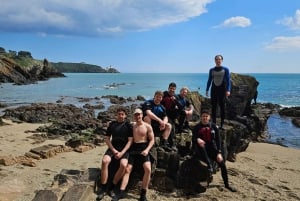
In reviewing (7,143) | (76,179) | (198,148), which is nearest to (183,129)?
(198,148)

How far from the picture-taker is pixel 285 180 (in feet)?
38.0

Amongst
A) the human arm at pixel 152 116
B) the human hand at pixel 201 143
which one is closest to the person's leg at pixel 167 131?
the human arm at pixel 152 116

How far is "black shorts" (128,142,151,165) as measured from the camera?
8297 millimetres

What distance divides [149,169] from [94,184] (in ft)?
4.43

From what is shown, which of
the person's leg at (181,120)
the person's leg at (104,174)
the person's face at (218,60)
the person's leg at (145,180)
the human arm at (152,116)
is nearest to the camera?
the person's leg at (145,180)

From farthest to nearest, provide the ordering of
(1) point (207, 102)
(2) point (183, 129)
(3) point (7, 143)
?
(1) point (207, 102) → (3) point (7, 143) → (2) point (183, 129)

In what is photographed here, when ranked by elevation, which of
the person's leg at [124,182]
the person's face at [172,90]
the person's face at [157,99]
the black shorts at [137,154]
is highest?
the person's face at [172,90]

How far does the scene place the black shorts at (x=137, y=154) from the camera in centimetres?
830

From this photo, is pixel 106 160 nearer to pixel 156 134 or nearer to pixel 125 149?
pixel 125 149

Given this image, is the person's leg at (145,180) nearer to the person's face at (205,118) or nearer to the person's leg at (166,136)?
the person's leg at (166,136)

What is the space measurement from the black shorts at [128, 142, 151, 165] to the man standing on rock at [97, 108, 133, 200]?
0.12m

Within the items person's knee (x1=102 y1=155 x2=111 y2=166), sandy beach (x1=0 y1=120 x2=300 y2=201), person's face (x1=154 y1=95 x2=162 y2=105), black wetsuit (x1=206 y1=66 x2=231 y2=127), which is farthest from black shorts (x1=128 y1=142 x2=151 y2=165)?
black wetsuit (x1=206 y1=66 x2=231 y2=127)

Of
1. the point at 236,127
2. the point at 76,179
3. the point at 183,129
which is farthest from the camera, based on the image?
the point at 236,127

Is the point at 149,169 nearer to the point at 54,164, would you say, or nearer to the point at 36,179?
the point at 36,179
